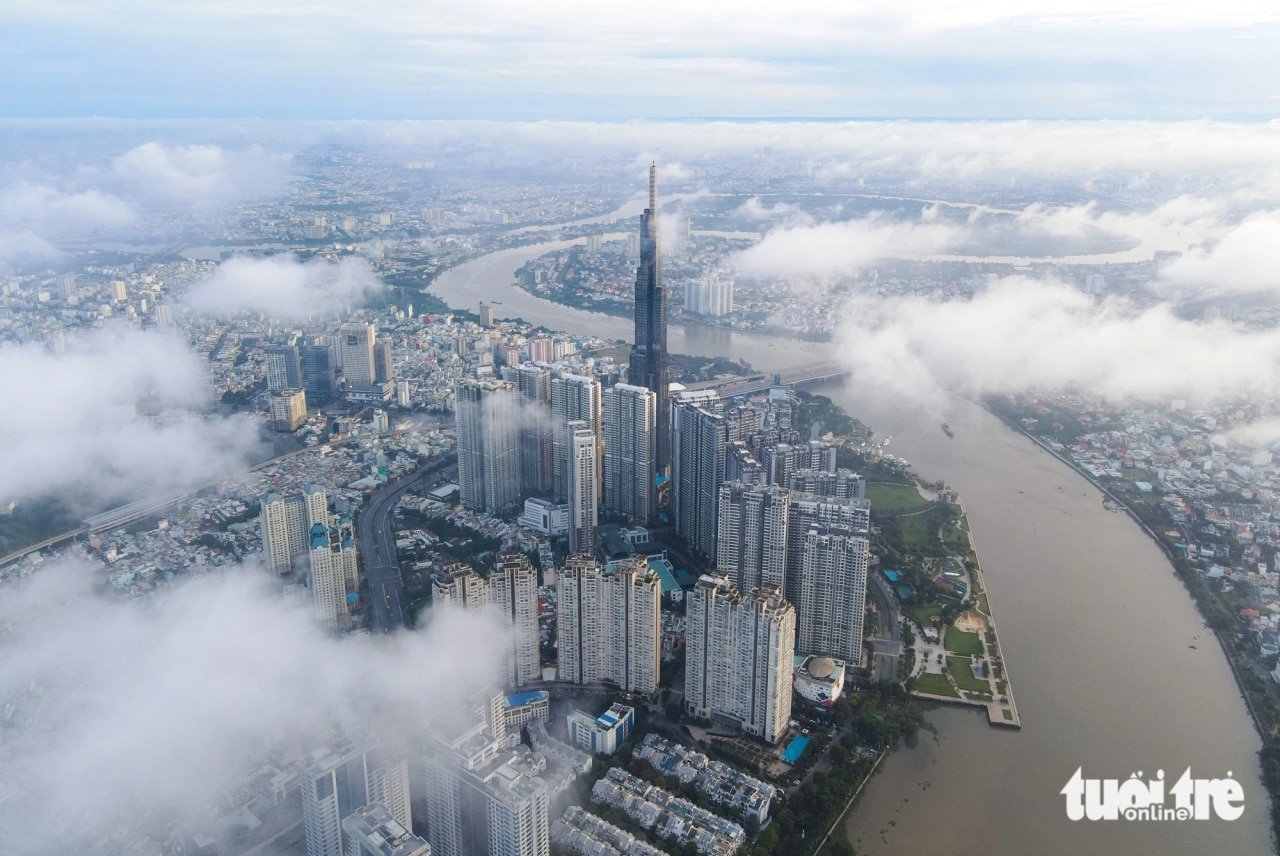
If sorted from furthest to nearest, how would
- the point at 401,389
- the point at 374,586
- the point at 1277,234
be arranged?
the point at 1277,234
the point at 401,389
the point at 374,586

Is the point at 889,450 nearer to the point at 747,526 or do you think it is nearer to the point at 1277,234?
the point at 747,526

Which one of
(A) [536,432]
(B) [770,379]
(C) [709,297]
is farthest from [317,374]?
(C) [709,297]

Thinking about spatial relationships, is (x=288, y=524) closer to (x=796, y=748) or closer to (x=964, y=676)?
(x=796, y=748)

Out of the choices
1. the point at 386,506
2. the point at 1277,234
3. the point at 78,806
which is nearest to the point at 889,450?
the point at 386,506

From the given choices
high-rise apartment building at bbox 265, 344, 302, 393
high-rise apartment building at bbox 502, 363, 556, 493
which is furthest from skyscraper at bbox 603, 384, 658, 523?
high-rise apartment building at bbox 265, 344, 302, 393

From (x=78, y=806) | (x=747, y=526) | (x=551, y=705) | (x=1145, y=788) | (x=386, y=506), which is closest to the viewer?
(x=78, y=806)

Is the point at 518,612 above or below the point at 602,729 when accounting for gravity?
above
